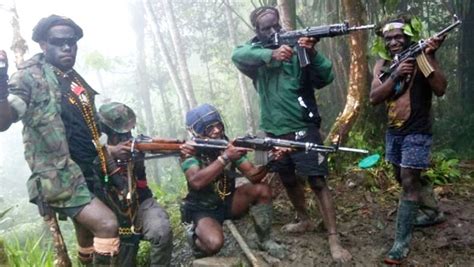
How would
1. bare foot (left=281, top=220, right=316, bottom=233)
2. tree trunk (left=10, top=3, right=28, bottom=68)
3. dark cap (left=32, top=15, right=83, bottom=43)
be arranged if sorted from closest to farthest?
1. dark cap (left=32, top=15, right=83, bottom=43)
2. bare foot (left=281, top=220, right=316, bottom=233)
3. tree trunk (left=10, top=3, right=28, bottom=68)

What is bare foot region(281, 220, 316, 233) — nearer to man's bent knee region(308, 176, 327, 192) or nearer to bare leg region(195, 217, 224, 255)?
man's bent knee region(308, 176, 327, 192)

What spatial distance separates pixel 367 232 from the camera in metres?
4.93

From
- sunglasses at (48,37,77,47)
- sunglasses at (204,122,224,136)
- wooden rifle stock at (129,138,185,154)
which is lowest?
wooden rifle stock at (129,138,185,154)

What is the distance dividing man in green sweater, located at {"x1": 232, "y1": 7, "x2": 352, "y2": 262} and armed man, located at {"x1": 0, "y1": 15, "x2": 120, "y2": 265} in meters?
1.76

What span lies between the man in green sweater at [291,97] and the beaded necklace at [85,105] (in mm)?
1646

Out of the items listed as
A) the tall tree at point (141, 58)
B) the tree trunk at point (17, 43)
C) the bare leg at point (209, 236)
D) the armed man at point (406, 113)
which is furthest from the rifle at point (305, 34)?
the tall tree at point (141, 58)

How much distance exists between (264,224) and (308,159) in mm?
878

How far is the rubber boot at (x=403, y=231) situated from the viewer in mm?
4066

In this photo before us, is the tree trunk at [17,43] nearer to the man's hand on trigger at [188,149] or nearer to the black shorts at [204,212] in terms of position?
the man's hand on trigger at [188,149]

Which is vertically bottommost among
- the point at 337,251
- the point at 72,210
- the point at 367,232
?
the point at 367,232

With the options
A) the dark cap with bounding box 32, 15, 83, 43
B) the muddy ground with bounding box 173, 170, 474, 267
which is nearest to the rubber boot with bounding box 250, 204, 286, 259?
the muddy ground with bounding box 173, 170, 474, 267

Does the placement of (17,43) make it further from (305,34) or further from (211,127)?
(305,34)

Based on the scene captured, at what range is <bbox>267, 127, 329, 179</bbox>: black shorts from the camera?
4.36 meters

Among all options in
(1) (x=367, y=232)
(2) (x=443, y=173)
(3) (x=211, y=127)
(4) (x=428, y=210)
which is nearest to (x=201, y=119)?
(3) (x=211, y=127)
